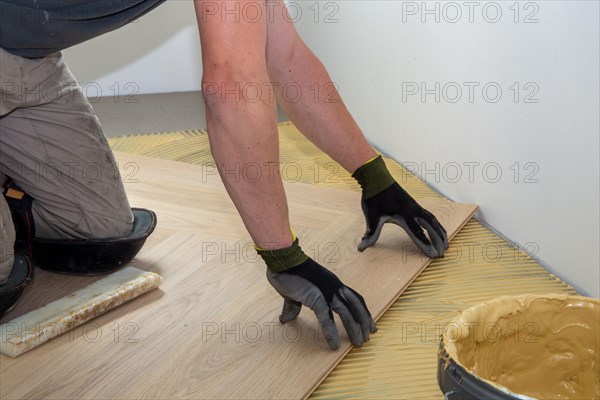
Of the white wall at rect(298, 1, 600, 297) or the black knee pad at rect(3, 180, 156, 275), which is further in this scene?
the black knee pad at rect(3, 180, 156, 275)

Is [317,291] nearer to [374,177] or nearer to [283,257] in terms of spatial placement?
[283,257]

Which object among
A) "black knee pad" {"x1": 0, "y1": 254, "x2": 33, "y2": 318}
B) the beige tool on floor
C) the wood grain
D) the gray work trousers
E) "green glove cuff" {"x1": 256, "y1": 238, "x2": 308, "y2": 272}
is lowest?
the wood grain

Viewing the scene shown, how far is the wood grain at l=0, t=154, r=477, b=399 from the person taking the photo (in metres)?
1.55

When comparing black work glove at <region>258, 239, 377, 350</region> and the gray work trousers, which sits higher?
the gray work trousers

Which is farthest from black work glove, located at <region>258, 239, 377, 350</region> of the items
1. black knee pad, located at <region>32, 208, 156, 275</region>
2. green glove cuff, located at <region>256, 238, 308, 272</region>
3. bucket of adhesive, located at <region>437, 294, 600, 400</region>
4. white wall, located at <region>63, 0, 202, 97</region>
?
white wall, located at <region>63, 0, 202, 97</region>

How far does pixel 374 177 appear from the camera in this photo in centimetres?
196

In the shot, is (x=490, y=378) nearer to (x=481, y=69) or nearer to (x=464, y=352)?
(x=464, y=352)

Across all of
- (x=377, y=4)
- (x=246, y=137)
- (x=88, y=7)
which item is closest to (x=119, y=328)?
(x=246, y=137)

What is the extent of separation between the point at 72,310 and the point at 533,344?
980 millimetres

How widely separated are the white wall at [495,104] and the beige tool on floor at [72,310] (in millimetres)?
949

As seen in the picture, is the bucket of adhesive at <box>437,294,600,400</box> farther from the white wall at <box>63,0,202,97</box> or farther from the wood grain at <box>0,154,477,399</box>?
the white wall at <box>63,0,202,97</box>

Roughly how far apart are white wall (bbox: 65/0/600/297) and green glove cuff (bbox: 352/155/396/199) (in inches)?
14.2

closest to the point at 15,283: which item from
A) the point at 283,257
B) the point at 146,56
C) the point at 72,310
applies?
the point at 72,310

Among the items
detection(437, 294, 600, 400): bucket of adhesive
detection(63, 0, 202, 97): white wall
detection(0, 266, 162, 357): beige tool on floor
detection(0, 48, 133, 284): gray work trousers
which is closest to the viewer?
detection(437, 294, 600, 400): bucket of adhesive
